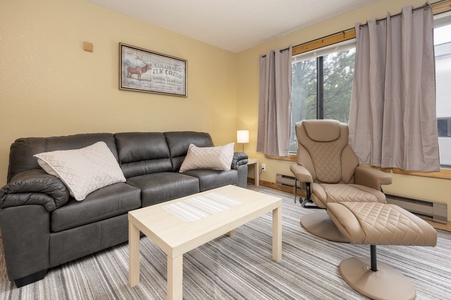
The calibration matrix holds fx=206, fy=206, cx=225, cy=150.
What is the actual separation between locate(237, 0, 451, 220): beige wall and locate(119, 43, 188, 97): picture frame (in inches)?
46.6

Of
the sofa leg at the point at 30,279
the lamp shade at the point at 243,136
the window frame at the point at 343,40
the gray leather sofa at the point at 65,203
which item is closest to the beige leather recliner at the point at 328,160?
the window frame at the point at 343,40

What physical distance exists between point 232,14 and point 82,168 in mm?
2454

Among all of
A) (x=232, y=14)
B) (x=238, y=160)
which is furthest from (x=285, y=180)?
(x=232, y=14)

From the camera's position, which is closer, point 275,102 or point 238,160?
A: point 238,160

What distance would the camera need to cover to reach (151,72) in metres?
2.86

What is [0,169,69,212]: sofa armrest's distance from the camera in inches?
48.8

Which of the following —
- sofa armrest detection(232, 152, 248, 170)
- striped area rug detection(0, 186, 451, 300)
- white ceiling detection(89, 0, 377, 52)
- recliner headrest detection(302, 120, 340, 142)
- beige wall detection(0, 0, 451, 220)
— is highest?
white ceiling detection(89, 0, 377, 52)

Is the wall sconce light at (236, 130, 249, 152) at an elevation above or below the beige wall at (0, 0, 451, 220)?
below

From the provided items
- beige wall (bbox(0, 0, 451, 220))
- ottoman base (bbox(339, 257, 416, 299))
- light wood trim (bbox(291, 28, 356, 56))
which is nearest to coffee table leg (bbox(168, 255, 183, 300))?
ottoman base (bbox(339, 257, 416, 299))

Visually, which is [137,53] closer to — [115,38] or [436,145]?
[115,38]

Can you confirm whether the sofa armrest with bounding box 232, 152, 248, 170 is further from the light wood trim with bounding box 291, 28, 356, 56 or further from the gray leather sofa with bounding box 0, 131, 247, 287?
the light wood trim with bounding box 291, 28, 356, 56

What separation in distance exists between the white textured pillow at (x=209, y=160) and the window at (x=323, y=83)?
1235 mm

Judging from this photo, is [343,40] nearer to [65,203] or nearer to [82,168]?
[82,168]

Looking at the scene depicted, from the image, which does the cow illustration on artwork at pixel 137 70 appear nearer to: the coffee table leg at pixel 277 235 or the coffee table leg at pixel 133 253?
the coffee table leg at pixel 133 253
